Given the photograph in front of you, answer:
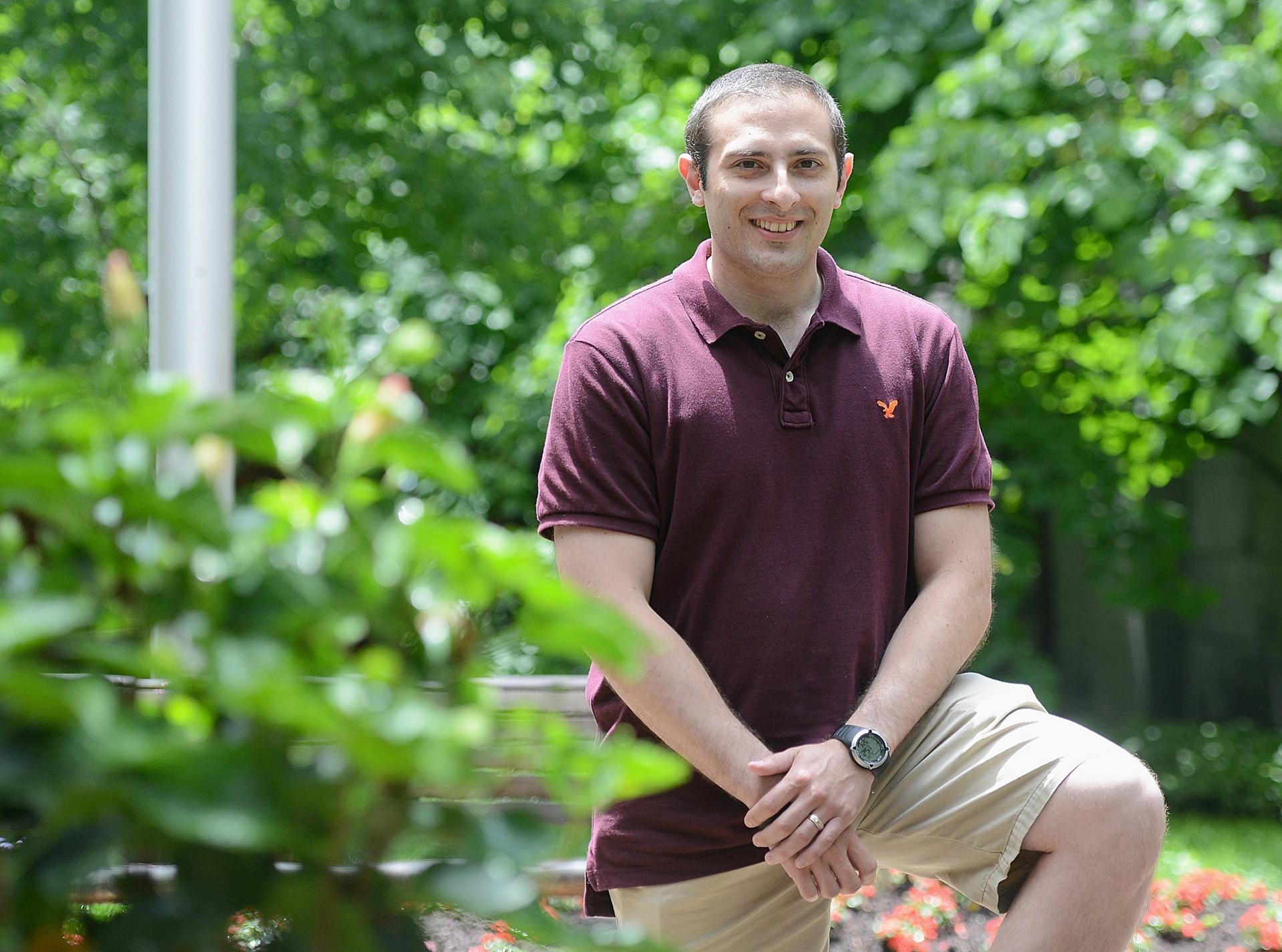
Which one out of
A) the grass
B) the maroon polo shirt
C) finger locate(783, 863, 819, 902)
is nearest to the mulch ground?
the grass

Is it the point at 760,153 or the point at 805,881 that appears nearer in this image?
Answer: the point at 805,881

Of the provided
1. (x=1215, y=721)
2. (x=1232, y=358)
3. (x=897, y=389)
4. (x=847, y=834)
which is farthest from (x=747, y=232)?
(x=1215, y=721)

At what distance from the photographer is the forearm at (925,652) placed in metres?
2.34

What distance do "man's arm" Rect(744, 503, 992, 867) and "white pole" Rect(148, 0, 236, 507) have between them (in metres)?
1.43

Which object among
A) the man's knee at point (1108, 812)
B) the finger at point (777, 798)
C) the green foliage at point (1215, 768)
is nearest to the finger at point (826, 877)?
the finger at point (777, 798)

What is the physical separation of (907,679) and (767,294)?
759 mm

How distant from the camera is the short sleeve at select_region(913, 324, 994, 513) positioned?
2.60 m

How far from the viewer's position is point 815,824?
2.23 m

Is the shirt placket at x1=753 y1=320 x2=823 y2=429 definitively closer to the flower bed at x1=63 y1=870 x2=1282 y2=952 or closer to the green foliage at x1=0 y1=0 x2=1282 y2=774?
the flower bed at x1=63 y1=870 x2=1282 y2=952

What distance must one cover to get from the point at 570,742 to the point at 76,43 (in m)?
6.60

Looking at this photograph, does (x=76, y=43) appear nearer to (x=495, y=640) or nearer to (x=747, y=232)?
(x=747, y=232)

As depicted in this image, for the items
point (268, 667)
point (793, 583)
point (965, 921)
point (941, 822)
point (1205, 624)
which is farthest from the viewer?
point (1205, 624)

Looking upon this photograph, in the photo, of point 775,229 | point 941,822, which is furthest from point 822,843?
point 775,229

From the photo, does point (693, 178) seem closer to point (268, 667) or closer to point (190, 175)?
point (190, 175)
